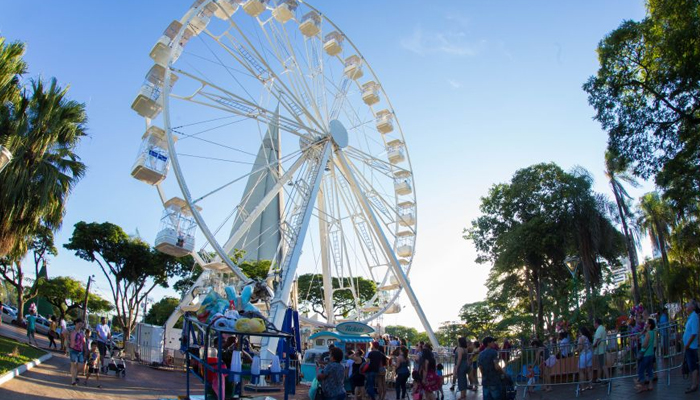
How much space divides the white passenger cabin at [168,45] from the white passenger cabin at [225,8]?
5.58 ft

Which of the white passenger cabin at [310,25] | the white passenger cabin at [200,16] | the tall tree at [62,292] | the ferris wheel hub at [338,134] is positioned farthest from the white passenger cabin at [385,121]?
the tall tree at [62,292]

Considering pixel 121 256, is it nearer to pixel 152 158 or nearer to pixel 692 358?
pixel 152 158

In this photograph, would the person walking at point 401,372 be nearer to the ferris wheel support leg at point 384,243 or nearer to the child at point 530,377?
the child at point 530,377

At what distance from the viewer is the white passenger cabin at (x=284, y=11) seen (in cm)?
2608

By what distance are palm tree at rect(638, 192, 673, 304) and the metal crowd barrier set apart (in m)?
25.6

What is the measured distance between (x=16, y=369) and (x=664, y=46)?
747 inches

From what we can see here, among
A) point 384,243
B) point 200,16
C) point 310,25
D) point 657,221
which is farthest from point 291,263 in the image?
point 657,221

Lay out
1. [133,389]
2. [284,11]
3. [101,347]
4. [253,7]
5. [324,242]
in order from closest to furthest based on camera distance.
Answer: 1. [133,389]
2. [101,347]
3. [253,7]
4. [284,11]
5. [324,242]

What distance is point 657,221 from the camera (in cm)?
3697

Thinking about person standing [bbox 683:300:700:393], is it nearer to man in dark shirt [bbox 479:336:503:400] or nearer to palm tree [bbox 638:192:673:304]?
man in dark shirt [bbox 479:336:503:400]

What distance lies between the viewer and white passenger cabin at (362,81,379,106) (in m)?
31.5

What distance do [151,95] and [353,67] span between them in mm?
11894

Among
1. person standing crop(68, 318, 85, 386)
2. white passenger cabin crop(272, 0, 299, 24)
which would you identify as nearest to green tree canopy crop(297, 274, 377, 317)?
white passenger cabin crop(272, 0, 299, 24)

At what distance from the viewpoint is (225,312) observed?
910 cm
